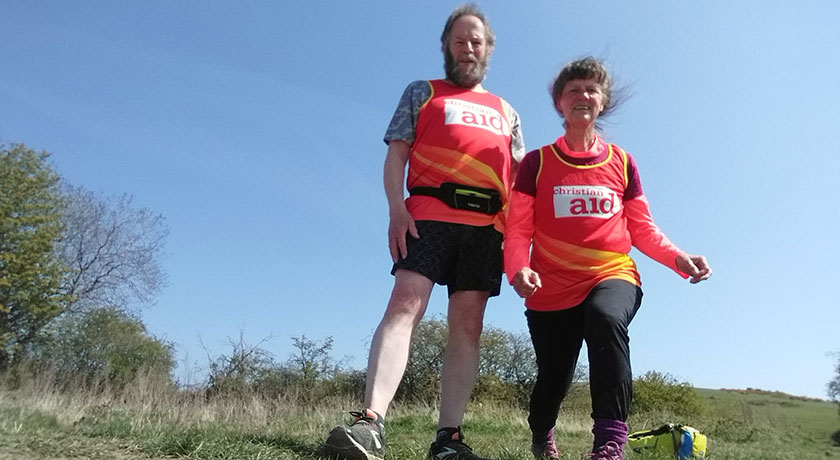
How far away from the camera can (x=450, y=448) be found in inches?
122

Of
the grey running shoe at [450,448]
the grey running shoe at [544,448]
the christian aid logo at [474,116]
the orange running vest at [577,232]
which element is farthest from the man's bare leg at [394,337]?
the grey running shoe at [544,448]

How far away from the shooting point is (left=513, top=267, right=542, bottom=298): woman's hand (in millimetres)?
2971

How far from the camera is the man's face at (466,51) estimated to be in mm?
3617

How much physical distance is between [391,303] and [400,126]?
3.41ft

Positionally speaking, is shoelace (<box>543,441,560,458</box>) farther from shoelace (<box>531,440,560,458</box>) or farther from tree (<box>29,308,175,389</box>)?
tree (<box>29,308,175,389</box>)

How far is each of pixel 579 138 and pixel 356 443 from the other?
2066mm

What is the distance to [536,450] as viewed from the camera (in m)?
3.67

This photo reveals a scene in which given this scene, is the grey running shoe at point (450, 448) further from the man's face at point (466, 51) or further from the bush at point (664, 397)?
the bush at point (664, 397)

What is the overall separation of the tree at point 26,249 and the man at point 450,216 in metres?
22.4

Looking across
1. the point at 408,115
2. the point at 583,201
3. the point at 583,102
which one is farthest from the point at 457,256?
the point at 583,102

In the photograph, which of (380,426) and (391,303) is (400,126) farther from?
(380,426)

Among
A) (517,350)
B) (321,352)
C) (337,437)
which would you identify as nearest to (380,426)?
(337,437)

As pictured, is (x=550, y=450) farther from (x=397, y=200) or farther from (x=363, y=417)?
(x=397, y=200)

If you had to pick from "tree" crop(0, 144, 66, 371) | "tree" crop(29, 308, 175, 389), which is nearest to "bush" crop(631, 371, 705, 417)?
"tree" crop(29, 308, 175, 389)
